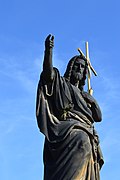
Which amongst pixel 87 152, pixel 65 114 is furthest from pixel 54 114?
pixel 87 152

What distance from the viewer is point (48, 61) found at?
12.2 meters

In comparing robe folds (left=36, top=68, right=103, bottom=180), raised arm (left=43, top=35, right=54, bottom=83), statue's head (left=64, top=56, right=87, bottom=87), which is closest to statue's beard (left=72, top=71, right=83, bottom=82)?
statue's head (left=64, top=56, right=87, bottom=87)

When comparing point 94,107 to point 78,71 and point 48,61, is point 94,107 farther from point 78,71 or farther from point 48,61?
point 48,61

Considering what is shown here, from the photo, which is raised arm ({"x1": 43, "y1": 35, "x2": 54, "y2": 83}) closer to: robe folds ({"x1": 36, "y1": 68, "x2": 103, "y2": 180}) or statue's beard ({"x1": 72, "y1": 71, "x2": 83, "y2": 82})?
robe folds ({"x1": 36, "y1": 68, "x2": 103, "y2": 180})

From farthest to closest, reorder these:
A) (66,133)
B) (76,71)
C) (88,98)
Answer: (76,71), (88,98), (66,133)

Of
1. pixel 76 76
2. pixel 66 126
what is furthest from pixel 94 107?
pixel 66 126

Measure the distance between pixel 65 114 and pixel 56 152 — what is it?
2.81 feet

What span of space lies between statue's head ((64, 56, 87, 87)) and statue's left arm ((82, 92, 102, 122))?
324 millimetres

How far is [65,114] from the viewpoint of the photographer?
12.4 m

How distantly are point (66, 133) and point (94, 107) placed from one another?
133 centimetres

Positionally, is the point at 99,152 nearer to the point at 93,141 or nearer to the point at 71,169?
the point at 93,141

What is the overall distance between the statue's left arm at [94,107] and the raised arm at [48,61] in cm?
101

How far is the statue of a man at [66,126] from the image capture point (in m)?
11.8

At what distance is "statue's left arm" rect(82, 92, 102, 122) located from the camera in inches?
514
